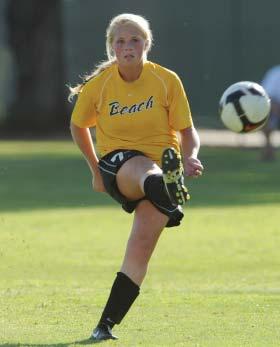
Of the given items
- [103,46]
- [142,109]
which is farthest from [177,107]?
[103,46]

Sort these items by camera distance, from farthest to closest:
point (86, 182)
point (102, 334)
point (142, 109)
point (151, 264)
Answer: point (86, 182)
point (151, 264)
point (142, 109)
point (102, 334)

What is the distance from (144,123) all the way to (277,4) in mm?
20959

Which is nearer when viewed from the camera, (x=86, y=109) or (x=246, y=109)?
(x=86, y=109)

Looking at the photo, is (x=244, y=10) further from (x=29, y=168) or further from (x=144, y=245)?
→ (x=144, y=245)

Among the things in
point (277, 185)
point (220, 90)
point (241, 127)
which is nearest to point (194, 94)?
point (220, 90)

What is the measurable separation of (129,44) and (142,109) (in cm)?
39

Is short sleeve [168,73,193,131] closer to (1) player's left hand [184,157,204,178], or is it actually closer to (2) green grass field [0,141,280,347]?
(1) player's left hand [184,157,204,178]

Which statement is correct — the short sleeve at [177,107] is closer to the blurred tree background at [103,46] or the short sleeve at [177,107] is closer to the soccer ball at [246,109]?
the soccer ball at [246,109]

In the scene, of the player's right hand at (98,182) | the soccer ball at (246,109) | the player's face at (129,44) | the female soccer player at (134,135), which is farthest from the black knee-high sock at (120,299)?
the soccer ball at (246,109)

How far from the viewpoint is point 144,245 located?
719 centimetres

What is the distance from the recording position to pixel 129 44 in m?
7.20

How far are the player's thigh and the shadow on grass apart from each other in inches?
349

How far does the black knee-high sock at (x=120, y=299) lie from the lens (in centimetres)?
720

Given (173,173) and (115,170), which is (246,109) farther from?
(173,173)
